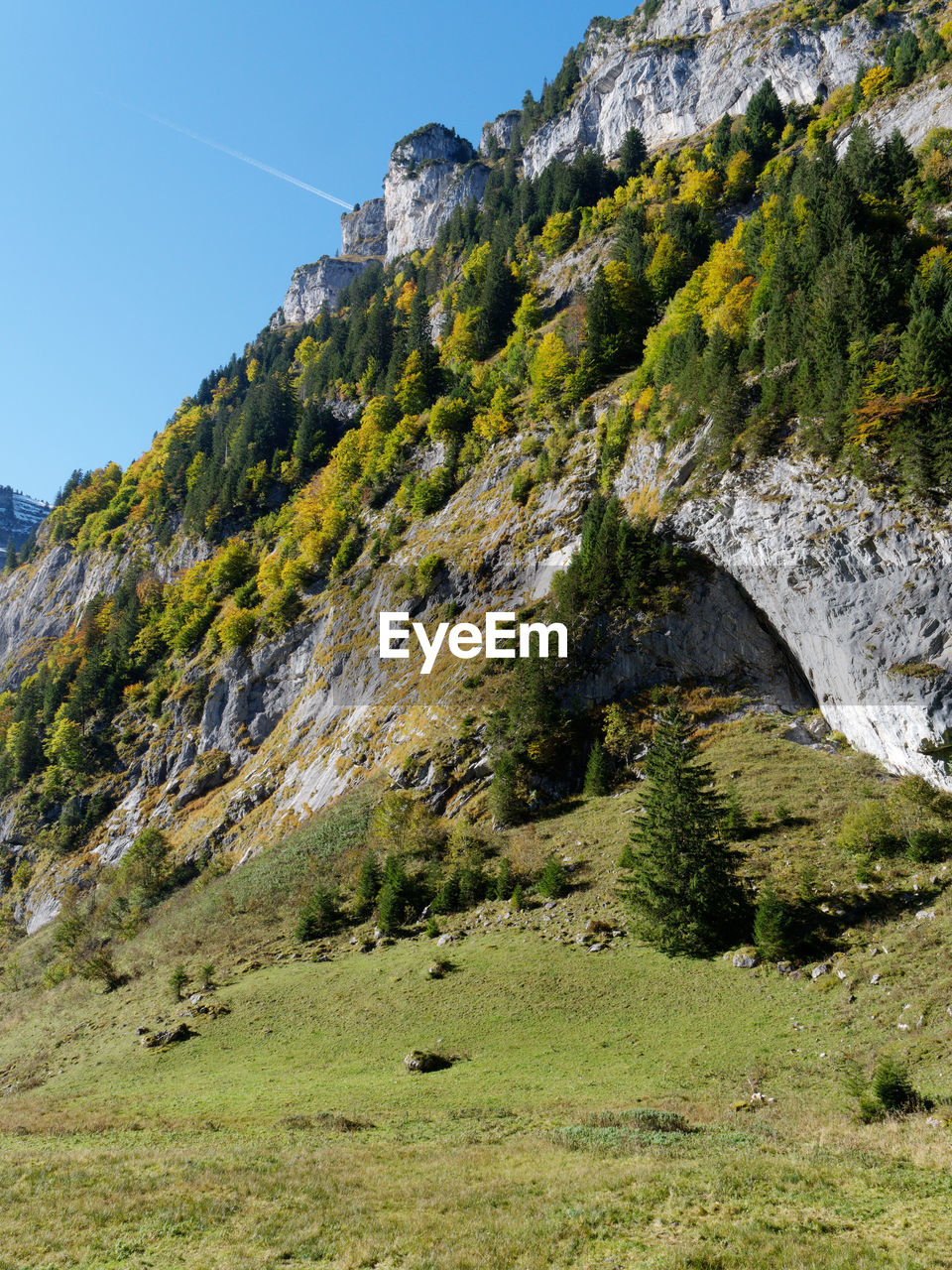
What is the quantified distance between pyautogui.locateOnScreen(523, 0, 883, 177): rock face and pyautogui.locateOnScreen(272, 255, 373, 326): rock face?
65.1 m

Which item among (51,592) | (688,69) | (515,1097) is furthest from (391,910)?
(688,69)

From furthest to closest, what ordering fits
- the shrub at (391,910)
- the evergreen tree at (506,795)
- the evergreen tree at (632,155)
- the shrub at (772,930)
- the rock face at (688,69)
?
1. the evergreen tree at (632,155)
2. the rock face at (688,69)
3. the evergreen tree at (506,795)
4. the shrub at (391,910)
5. the shrub at (772,930)

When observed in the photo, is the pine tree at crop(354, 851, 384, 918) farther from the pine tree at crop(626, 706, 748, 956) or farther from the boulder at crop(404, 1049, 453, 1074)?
the pine tree at crop(626, 706, 748, 956)

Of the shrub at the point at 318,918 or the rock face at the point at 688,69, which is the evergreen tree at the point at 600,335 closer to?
the rock face at the point at 688,69

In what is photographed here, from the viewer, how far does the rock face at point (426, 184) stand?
507 ft

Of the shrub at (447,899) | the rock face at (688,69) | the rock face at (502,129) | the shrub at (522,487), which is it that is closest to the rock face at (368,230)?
the rock face at (502,129)

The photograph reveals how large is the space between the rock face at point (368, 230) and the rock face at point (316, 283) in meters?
8.56

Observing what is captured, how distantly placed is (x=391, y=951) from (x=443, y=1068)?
1135 centimetres

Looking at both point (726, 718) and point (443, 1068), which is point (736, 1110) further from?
point (726, 718)

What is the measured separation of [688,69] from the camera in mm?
111562

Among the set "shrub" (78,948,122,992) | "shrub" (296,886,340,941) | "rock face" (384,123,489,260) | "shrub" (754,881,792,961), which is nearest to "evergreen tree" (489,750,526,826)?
"shrub" (296,886,340,941)

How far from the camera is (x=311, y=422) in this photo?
101875mm

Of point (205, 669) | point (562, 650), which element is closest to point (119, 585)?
point (205, 669)

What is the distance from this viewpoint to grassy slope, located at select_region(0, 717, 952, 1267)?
32.7 ft
